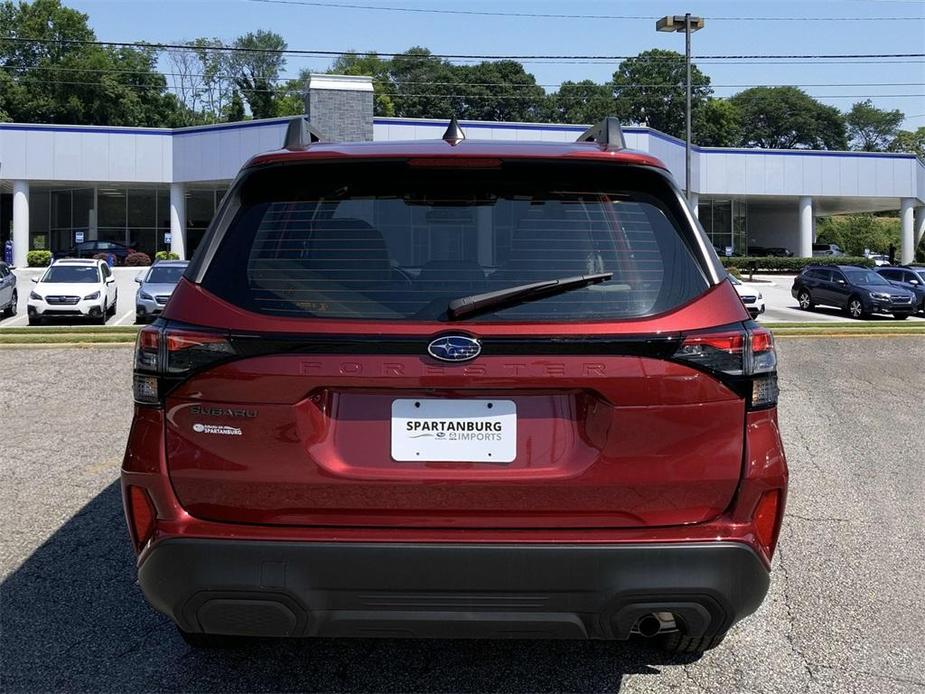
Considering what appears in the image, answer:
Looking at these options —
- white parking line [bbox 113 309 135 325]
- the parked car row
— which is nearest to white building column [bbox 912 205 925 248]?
white parking line [bbox 113 309 135 325]

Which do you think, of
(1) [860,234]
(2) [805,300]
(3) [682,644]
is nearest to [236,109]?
(1) [860,234]

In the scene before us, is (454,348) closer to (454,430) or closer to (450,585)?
(454,430)

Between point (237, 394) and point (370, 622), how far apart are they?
786 mm

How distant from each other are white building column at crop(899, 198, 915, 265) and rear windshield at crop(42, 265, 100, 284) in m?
45.5

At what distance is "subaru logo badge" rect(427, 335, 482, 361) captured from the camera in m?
2.47

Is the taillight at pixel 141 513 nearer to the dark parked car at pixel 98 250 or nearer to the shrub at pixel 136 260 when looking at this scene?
the shrub at pixel 136 260

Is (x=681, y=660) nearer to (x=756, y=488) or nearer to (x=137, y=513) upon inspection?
(x=756, y=488)

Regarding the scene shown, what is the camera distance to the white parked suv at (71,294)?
20.7m

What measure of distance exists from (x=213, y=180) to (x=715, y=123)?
75.5 meters

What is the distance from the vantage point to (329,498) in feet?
8.21

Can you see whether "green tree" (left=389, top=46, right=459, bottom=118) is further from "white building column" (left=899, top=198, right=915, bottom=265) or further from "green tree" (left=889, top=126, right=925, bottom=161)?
"green tree" (left=889, top=126, right=925, bottom=161)

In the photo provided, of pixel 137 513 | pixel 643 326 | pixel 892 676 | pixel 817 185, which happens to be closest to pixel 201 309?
pixel 137 513

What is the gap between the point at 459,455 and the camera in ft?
8.23

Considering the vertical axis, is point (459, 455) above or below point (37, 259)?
below
